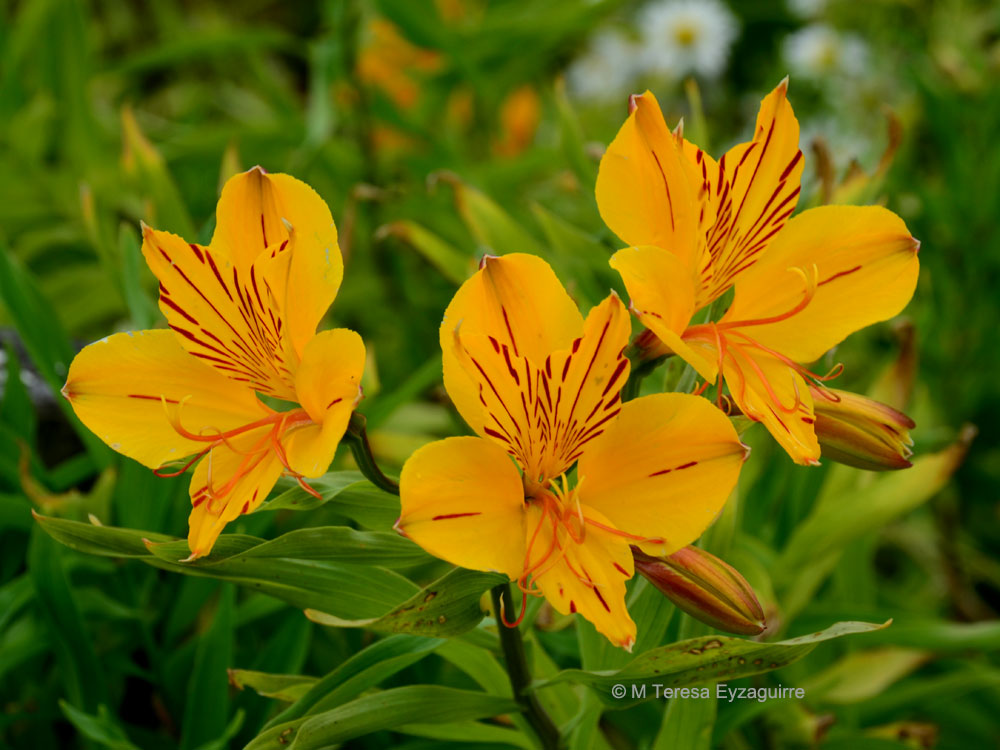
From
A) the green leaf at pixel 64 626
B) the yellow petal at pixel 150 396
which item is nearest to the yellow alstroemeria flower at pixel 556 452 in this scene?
the yellow petal at pixel 150 396

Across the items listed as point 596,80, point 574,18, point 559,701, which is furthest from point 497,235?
point 596,80

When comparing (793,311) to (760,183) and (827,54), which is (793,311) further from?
(827,54)

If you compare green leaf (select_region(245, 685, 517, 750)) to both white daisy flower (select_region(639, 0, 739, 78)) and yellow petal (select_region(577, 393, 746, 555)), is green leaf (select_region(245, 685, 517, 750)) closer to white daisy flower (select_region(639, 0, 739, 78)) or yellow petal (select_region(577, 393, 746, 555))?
yellow petal (select_region(577, 393, 746, 555))

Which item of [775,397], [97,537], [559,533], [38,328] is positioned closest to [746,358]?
[775,397]

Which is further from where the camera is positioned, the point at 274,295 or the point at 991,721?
the point at 991,721

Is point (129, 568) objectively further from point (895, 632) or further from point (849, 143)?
point (849, 143)
